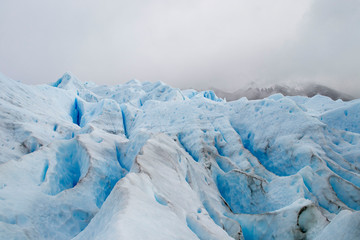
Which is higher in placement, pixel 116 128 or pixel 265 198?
pixel 265 198

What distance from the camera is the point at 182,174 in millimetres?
8352

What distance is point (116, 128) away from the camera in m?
21.2

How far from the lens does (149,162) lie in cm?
726

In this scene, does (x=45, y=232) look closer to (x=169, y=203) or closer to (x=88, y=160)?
(x=88, y=160)

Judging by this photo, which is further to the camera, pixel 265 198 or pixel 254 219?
pixel 265 198

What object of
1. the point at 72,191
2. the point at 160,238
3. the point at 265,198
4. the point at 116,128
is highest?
the point at 160,238

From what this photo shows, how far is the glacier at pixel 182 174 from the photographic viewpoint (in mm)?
4977

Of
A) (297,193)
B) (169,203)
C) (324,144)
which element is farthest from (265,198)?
(169,203)

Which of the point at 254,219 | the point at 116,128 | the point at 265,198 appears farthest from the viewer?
the point at 116,128

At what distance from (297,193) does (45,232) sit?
9947 millimetres

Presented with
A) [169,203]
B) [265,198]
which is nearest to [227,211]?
[265,198]

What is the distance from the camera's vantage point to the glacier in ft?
16.3

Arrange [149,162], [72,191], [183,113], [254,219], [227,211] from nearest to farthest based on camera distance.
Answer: [149,162]
[72,191]
[254,219]
[227,211]
[183,113]

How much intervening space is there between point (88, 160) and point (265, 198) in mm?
8411
